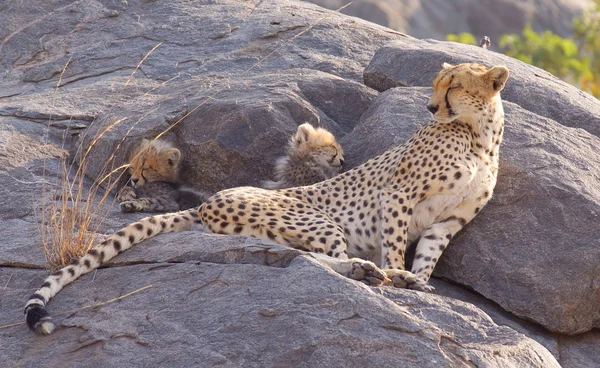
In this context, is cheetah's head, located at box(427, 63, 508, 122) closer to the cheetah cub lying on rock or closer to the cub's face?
the cheetah cub lying on rock

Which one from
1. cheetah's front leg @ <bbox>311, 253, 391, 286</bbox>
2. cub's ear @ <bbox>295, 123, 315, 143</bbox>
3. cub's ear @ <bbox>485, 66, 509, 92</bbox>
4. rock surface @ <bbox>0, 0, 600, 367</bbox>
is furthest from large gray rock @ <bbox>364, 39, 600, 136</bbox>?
cheetah's front leg @ <bbox>311, 253, 391, 286</bbox>

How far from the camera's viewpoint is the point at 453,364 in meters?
3.82

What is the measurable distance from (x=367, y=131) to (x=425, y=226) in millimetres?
1191

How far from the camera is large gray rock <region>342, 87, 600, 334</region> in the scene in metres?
5.04

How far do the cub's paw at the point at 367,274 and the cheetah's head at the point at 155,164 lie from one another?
2339 mm

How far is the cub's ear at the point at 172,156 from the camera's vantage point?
21.3 feet

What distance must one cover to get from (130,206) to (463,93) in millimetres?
2058

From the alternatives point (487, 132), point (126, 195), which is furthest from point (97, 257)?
point (487, 132)

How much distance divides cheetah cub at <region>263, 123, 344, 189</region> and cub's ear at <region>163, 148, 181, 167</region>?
62 centimetres

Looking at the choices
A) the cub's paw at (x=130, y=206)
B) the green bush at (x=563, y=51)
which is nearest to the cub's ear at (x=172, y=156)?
the cub's paw at (x=130, y=206)

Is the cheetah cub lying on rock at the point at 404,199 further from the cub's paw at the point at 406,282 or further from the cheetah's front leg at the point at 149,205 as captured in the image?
the cheetah's front leg at the point at 149,205

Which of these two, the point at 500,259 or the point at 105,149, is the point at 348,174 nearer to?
the point at 500,259

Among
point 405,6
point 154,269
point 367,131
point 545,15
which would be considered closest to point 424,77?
point 367,131

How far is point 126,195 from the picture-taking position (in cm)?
632
